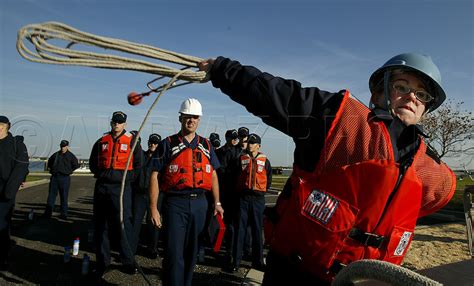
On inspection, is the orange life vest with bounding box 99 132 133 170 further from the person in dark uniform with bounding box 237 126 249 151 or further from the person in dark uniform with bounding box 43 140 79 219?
the person in dark uniform with bounding box 43 140 79 219

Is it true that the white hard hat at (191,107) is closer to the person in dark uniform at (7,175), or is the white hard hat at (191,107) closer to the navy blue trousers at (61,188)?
the person in dark uniform at (7,175)

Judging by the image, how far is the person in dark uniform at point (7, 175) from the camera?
508 cm

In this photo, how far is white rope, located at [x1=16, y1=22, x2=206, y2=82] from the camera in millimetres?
1738

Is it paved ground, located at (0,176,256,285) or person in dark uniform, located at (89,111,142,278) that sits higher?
person in dark uniform, located at (89,111,142,278)

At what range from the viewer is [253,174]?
20.6 ft

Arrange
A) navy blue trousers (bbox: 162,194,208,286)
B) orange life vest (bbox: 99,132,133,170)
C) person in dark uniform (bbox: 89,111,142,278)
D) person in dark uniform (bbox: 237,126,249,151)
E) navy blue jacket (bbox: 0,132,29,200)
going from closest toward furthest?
navy blue trousers (bbox: 162,194,208,286) < navy blue jacket (bbox: 0,132,29,200) < person in dark uniform (bbox: 89,111,142,278) < orange life vest (bbox: 99,132,133,170) < person in dark uniform (bbox: 237,126,249,151)

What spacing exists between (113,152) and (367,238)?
4864 millimetres

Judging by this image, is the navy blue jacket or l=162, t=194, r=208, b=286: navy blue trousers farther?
the navy blue jacket

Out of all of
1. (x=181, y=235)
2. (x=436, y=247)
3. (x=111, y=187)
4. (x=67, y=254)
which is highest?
(x=111, y=187)

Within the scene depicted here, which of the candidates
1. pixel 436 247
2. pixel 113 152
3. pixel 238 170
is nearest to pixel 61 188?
pixel 113 152

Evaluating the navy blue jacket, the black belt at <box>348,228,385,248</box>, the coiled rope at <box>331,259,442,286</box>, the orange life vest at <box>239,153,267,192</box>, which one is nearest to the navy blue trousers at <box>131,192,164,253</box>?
the orange life vest at <box>239,153,267,192</box>

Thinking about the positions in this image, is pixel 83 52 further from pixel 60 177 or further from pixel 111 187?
pixel 60 177

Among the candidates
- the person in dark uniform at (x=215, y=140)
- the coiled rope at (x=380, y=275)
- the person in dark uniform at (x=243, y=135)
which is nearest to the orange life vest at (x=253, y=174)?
the person in dark uniform at (x=243, y=135)

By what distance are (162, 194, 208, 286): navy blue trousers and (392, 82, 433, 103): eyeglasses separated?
115 inches
